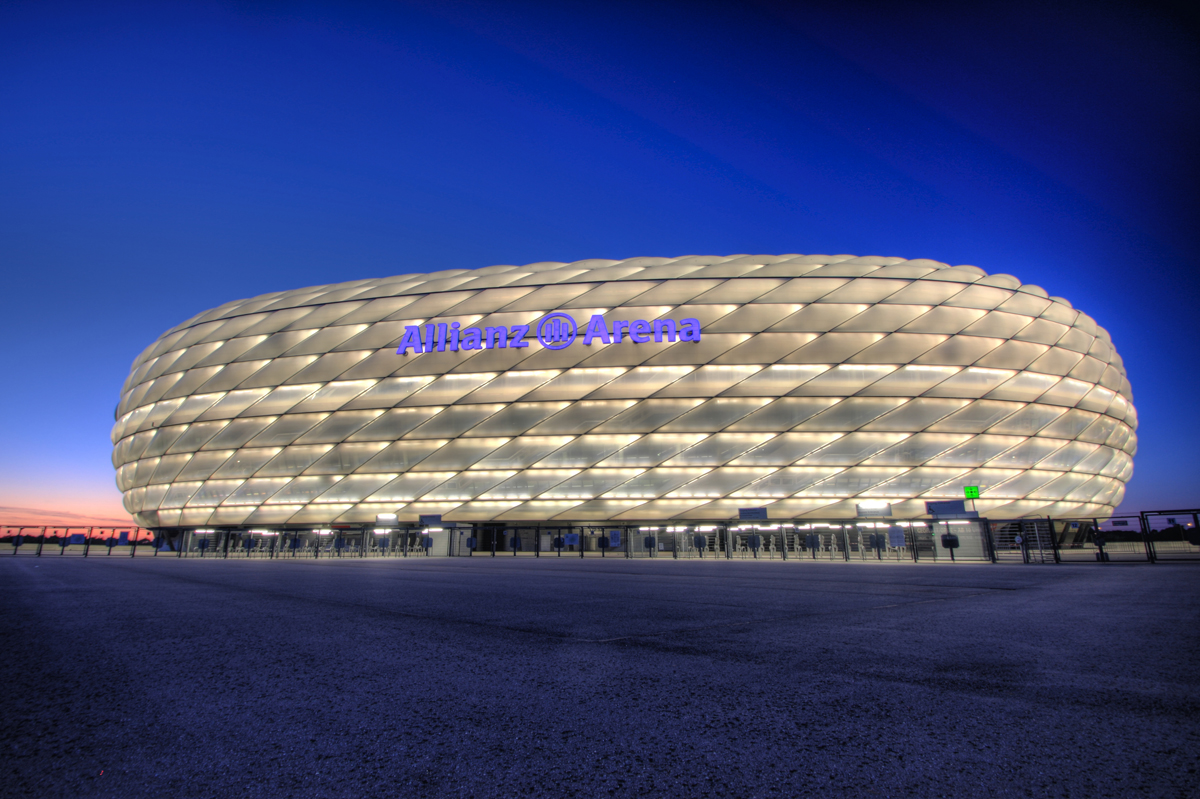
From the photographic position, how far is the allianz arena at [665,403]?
88.0 feet

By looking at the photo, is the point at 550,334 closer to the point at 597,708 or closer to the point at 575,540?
the point at 575,540

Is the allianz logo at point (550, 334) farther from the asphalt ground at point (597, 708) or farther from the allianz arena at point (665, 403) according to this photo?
the asphalt ground at point (597, 708)

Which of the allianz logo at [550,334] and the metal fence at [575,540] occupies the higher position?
the allianz logo at [550,334]

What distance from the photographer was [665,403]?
1069 inches

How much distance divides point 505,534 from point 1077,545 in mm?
29503

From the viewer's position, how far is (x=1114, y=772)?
3.05 feet

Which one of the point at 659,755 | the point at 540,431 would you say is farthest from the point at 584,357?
the point at 659,755

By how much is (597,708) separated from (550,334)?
27.1 meters

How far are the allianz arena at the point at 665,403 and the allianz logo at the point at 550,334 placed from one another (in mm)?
99

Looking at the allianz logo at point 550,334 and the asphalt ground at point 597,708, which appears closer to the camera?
the asphalt ground at point 597,708

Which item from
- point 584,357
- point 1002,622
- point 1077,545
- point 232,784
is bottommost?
point 1077,545

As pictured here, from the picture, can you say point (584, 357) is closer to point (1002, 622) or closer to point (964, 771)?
point (1002, 622)

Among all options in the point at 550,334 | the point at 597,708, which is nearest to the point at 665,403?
the point at 550,334

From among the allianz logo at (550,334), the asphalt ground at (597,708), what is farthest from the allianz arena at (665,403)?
the asphalt ground at (597,708)
